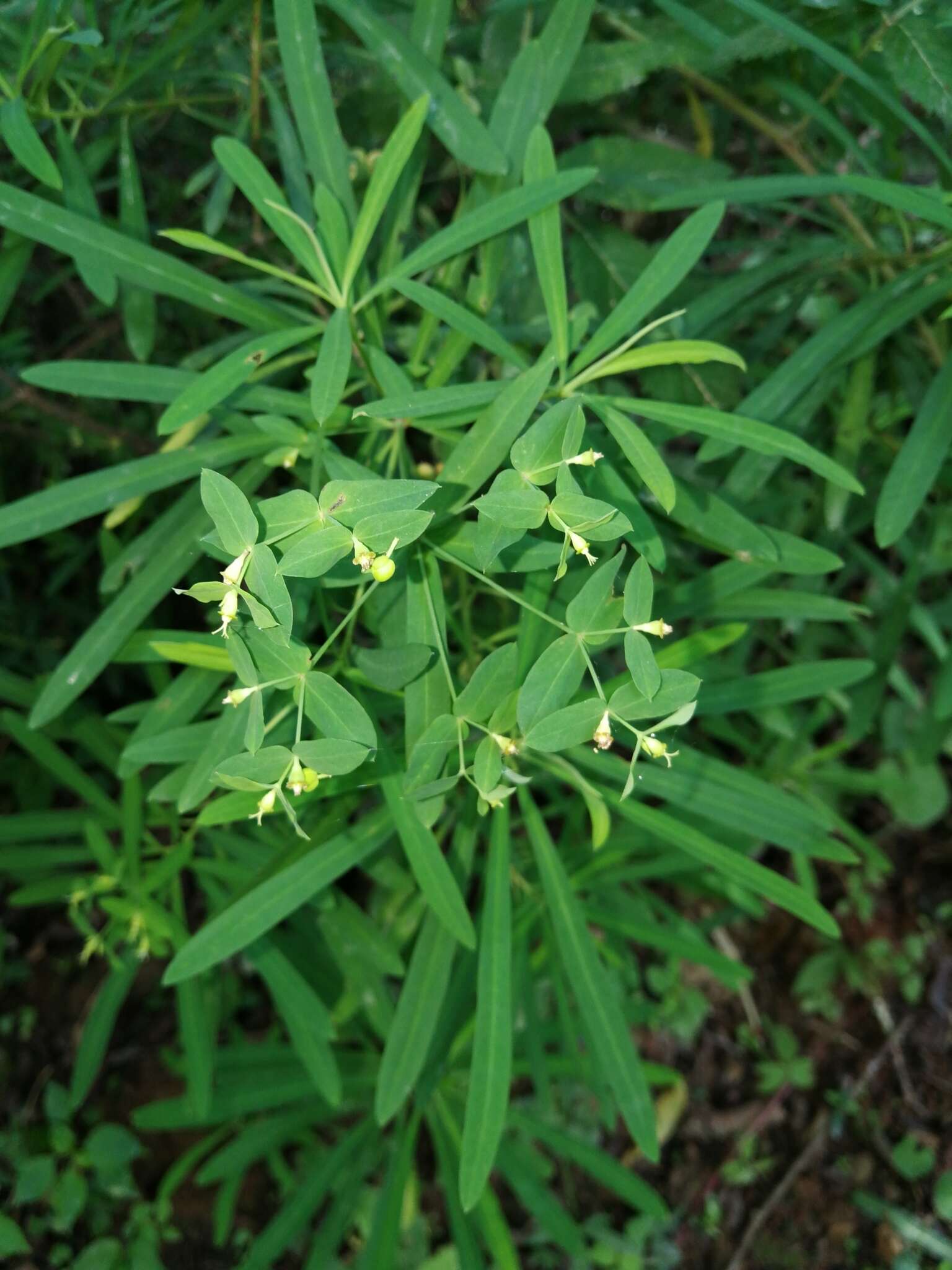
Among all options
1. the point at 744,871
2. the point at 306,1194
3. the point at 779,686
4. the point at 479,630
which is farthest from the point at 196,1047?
the point at 779,686

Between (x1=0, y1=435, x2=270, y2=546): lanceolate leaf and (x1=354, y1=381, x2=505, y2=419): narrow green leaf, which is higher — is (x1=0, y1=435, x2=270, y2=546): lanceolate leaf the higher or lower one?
the lower one

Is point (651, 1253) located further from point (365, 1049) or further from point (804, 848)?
point (804, 848)

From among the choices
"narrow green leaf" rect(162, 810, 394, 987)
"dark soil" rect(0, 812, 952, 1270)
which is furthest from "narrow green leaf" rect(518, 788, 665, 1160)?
"dark soil" rect(0, 812, 952, 1270)

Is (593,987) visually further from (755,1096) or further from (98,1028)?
(755,1096)

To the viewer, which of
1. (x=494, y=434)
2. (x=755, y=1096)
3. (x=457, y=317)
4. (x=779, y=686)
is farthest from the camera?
(x=755, y=1096)

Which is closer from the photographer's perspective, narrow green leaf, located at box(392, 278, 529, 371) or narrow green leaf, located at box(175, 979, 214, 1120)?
narrow green leaf, located at box(392, 278, 529, 371)

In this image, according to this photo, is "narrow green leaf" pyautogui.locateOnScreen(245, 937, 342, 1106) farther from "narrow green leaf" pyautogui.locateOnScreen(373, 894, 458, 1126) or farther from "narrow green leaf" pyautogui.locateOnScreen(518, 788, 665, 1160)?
"narrow green leaf" pyautogui.locateOnScreen(518, 788, 665, 1160)

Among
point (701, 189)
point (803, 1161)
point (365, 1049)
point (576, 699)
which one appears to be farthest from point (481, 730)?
point (803, 1161)

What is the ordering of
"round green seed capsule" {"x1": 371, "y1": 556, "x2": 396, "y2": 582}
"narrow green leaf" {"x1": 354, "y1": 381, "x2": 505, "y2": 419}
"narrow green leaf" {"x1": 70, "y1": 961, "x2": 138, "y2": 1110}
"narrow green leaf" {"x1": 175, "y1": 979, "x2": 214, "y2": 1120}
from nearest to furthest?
"round green seed capsule" {"x1": 371, "y1": 556, "x2": 396, "y2": 582}
"narrow green leaf" {"x1": 354, "y1": 381, "x2": 505, "y2": 419}
"narrow green leaf" {"x1": 175, "y1": 979, "x2": 214, "y2": 1120}
"narrow green leaf" {"x1": 70, "y1": 961, "x2": 138, "y2": 1110}
